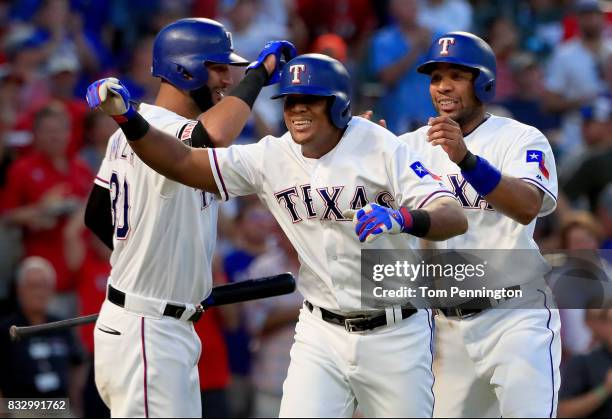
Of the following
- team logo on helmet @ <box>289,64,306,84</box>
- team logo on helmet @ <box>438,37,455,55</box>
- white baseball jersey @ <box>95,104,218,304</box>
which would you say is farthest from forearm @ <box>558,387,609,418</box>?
team logo on helmet @ <box>289,64,306,84</box>

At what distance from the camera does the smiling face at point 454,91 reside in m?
6.38

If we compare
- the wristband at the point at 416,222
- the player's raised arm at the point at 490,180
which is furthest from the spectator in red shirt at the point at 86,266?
the wristband at the point at 416,222

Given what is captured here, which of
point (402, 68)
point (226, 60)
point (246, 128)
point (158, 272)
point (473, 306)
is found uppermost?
point (402, 68)

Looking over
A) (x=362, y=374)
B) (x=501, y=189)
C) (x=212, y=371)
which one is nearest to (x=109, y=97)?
(x=362, y=374)

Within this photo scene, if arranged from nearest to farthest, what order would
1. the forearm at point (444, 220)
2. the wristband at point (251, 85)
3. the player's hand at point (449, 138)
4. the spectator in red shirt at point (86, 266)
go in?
the forearm at point (444, 220) < the player's hand at point (449, 138) < the wristband at point (251, 85) < the spectator in red shirt at point (86, 266)

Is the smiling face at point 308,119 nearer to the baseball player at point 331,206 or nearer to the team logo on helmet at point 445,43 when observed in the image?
the baseball player at point 331,206

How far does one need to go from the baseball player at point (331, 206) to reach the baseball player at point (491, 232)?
14.9 inches

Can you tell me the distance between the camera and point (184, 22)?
21.2ft

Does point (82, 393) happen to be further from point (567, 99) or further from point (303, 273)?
point (567, 99)

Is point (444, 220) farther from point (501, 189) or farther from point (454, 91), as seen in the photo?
point (454, 91)

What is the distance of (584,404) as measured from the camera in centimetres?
832

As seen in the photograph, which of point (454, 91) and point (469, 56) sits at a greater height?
point (469, 56)

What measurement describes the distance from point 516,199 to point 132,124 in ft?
6.15

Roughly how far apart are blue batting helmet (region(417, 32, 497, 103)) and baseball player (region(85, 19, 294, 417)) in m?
1.02
